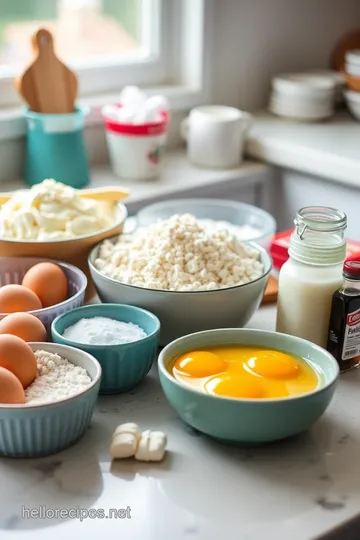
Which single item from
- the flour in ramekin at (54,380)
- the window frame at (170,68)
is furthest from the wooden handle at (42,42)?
the flour in ramekin at (54,380)

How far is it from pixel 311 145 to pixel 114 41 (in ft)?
1.93

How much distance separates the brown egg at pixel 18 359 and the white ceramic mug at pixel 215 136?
1130 millimetres

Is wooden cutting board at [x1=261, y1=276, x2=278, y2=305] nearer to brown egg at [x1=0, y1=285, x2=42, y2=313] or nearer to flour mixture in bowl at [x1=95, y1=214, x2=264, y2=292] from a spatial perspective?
flour mixture in bowl at [x1=95, y1=214, x2=264, y2=292]

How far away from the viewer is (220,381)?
1.08 meters

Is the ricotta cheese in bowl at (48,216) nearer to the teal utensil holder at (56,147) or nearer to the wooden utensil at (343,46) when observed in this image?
the teal utensil holder at (56,147)

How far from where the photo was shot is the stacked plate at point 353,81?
2.21 metres

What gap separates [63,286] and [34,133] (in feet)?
2.23

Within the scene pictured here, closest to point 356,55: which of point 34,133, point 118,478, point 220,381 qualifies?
point 34,133

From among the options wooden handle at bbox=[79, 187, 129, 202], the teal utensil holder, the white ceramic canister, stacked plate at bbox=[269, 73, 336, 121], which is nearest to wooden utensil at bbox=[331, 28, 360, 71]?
stacked plate at bbox=[269, 73, 336, 121]

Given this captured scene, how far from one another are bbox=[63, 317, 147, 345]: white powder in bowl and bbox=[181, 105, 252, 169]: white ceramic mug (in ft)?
3.12

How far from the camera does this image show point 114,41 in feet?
7.13

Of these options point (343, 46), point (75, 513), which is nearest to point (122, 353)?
point (75, 513)

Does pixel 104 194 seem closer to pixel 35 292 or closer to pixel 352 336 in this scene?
pixel 35 292

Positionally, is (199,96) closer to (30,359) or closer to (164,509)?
(30,359)
